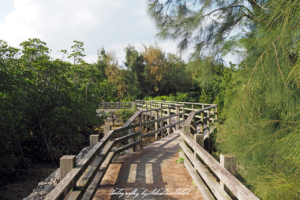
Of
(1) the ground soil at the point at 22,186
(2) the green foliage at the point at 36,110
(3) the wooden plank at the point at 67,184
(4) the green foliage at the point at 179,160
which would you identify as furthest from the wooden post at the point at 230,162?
(2) the green foliage at the point at 36,110

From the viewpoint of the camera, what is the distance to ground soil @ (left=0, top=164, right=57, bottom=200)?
6191 mm

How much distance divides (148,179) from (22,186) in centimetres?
548

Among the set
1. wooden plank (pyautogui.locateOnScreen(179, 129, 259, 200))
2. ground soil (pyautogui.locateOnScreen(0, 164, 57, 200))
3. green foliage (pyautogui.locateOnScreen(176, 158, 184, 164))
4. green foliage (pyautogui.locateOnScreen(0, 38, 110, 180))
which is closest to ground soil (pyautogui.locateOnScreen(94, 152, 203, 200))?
green foliage (pyautogui.locateOnScreen(176, 158, 184, 164))

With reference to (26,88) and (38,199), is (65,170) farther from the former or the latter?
(26,88)

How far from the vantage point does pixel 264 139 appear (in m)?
→ 2.24

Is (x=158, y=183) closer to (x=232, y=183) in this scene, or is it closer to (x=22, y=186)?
(x=232, y=183)

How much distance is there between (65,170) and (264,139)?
2119 millimetres

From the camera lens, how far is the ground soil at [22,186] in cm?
619

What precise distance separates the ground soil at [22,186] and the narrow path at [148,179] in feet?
12.7

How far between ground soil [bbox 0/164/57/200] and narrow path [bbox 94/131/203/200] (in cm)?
389

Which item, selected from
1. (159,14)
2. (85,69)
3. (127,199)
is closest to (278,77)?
(127,199)

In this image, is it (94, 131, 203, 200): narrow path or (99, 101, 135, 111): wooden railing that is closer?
(94, 131, 203, 200): narrow path

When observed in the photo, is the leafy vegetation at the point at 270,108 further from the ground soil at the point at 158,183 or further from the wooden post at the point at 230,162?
the ground soil at the point at 158,183

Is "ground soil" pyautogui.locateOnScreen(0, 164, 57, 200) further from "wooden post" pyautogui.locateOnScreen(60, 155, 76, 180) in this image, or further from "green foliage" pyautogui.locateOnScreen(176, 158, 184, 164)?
"wooden post" pyautogui.locateOnScreen(60, 155, 76, 180)
